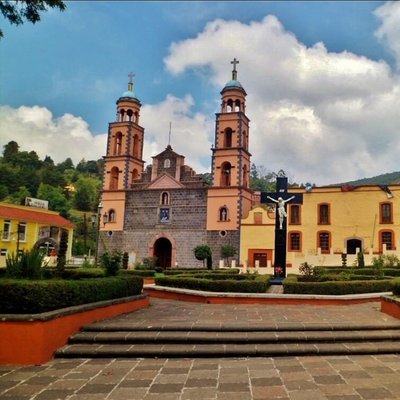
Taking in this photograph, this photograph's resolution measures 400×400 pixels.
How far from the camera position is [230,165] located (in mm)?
33938

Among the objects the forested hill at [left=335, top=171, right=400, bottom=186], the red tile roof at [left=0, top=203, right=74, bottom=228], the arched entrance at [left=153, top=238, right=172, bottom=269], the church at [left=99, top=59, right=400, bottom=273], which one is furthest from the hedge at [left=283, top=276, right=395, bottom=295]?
the forested hill at [left=335, top=171, right=400, bottom=186]

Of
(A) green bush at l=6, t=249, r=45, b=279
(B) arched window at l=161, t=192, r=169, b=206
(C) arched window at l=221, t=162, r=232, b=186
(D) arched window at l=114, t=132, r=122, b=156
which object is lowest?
(A) green bush at l=6, t=249, r=45, b=279

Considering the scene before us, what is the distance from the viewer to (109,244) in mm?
35875

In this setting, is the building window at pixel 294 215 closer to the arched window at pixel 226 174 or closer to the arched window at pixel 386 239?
the arched window at pixel 226 174

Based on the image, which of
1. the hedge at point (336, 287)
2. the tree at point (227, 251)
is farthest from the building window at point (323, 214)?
the hedge at point (336, 287)

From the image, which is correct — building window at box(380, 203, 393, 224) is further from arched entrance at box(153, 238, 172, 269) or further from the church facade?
arched entrance at box(153, 238, 172, 269)

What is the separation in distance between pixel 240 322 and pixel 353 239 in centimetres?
2476

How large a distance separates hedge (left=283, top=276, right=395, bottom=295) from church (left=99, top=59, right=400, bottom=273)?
13.8 metres

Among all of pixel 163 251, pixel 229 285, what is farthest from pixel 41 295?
pixel 163 251

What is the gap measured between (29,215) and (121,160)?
993cm

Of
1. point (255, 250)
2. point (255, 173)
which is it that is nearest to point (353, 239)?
point (255, 250)

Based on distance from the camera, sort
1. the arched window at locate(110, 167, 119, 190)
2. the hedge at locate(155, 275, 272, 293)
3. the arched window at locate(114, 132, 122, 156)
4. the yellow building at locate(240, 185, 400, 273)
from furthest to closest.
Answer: the arched window at locate(114, 132, 122, 156)
the arched window at locate(110, 167, 119, 190)
the yellow building at locate(240, 185, 400, 273)
the hedge at locate(155, 275, 272, 293)

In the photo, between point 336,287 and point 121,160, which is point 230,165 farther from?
point 336,287

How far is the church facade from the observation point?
1307 inches
